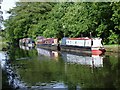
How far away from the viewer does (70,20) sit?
43625mm

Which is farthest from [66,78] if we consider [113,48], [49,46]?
[49,46]

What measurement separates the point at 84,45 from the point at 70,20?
763 cm

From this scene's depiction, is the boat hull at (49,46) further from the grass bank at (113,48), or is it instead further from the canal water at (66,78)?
the canal water at (66,78)

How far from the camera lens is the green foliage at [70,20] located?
37.3 metres

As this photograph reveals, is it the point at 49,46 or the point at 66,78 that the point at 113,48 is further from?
the point at 49,46

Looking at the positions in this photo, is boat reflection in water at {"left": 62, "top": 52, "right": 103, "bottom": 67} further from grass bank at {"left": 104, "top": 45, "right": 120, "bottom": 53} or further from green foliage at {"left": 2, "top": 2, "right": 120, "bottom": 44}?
green foliage at {"left": 2, "top": 2, "right": 120, "bottom": 44}

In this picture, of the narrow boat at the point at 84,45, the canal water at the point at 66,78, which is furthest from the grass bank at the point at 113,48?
the canal water at the point at 66,78

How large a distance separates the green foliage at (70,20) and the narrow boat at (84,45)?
204cm

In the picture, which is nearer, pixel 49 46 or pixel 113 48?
pixel 113 48

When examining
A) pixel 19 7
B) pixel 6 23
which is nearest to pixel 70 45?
pixel 19 7

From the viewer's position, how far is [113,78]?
61.3 feet

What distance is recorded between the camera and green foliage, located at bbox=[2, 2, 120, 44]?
3734 centimetres

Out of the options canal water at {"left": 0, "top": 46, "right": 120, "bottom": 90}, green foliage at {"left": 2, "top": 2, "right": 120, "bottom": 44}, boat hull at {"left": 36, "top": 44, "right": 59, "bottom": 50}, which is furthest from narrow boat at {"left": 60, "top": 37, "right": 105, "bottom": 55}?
canal water at {"left": 0, "top": 46, "right": 120, "bottom": 90}

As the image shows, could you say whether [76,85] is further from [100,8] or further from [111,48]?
[100,8]
